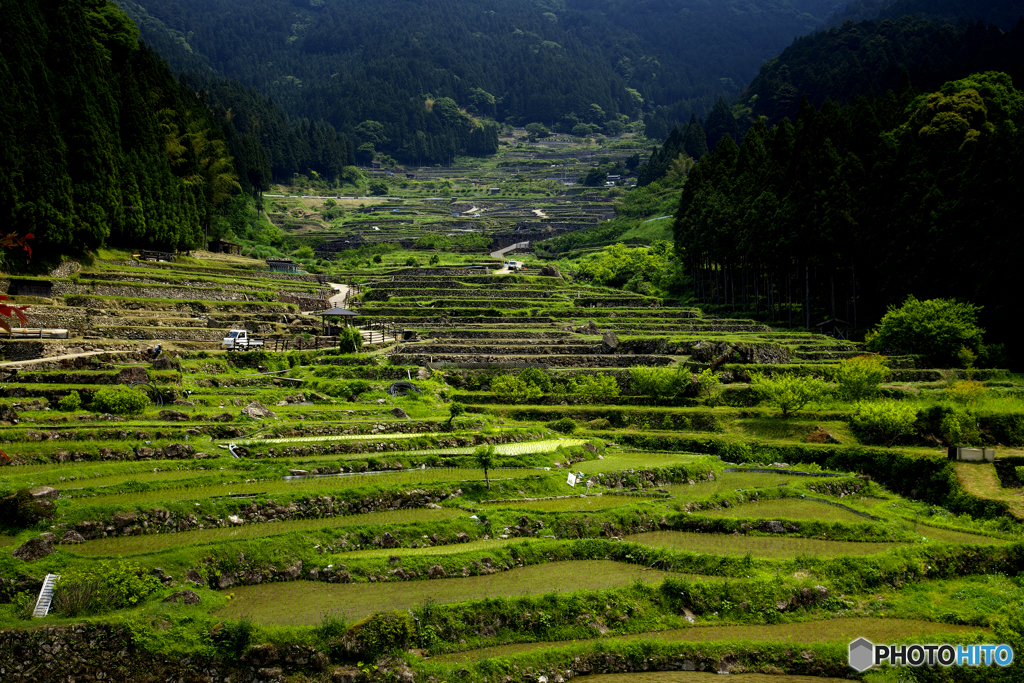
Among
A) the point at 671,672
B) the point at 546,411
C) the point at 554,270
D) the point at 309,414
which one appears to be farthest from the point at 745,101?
the point at 671,672

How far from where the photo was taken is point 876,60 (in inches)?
4505

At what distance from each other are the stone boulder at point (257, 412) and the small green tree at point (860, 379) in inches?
1038

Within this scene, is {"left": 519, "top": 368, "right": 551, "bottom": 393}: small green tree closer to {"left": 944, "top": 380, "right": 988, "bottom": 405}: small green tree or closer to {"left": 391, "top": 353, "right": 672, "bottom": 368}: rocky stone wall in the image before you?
{"left": 391, "top": 353, "right": 672, "bottom": 368}: rocky stone wall

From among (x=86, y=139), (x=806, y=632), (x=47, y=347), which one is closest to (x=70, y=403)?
(x=47, y=347)

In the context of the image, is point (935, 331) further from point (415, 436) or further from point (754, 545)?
point (415, 436)

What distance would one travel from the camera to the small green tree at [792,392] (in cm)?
3164

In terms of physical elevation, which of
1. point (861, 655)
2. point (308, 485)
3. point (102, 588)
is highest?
point (102, 588)

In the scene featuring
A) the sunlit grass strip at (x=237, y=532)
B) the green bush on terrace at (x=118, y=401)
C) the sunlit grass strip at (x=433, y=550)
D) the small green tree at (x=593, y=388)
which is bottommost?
the small green tree at (x=593, y=388)

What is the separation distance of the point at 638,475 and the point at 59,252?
37570 millimetres

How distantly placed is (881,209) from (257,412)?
4370cm

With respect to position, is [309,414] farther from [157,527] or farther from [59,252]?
[59,252]

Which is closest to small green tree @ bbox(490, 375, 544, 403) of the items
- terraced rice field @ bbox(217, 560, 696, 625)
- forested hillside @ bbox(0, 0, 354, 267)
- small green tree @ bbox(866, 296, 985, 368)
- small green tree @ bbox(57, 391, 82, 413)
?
terraced rice field @ bbox(217, 560, 696, 625)

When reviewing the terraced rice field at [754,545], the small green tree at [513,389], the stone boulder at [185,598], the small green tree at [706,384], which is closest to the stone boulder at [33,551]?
the stone boulder at [185,598]

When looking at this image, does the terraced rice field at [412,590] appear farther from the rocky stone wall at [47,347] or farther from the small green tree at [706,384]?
the rocky stone wall at [47,347]
